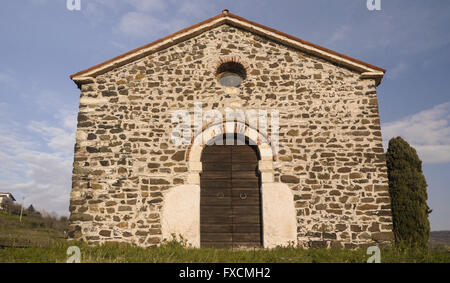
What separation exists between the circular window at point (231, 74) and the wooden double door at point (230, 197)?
1.62 metres

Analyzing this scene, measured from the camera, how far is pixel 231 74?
8.18m

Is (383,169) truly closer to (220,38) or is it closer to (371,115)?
(371,115)

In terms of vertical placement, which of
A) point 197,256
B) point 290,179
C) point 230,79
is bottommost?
point 197,256

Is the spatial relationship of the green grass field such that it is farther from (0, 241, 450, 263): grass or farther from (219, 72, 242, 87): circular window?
(219, 72, 242, 87): circular window

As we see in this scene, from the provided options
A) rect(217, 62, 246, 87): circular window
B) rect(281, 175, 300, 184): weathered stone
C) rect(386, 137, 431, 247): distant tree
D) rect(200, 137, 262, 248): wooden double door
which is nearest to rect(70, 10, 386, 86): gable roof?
rect(217, 62, 246, 87): circular window

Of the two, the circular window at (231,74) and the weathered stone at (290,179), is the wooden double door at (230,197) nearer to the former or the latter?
the weathered stone at (290,179)

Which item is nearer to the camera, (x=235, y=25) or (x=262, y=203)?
(x=262, y=203)

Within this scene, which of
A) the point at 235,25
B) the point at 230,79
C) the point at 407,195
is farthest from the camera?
the point at 235,25

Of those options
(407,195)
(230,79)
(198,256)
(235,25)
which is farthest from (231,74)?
(407,195)

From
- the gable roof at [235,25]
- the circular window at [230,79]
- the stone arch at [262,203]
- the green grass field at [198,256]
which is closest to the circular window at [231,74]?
the circular window at [230,79]

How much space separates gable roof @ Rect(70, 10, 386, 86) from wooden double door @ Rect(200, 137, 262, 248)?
3.07m

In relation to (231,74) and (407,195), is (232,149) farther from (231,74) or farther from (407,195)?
(407,195)

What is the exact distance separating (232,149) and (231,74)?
7.05 ft

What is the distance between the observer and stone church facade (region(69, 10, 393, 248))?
688 centimetres
